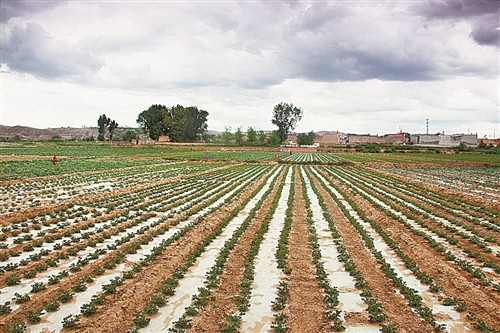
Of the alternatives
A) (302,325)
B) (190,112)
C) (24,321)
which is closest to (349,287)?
(302,325)

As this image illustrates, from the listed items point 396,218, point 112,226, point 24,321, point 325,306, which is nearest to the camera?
point 24,321

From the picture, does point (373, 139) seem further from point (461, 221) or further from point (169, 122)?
point (461, 221)

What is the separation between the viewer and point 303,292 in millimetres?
7266

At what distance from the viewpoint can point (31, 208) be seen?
15.1m

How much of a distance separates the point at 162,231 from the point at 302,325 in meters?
6.68

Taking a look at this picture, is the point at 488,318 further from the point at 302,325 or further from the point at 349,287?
the point at 302,325

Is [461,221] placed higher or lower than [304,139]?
lower

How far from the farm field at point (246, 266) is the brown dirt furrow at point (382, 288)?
0.03 m

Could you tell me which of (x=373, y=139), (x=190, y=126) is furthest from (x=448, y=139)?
(x=190, y=126)

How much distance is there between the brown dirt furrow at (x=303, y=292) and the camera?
604cm

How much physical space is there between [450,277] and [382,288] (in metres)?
1.67

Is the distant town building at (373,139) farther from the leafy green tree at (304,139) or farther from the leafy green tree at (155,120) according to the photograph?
the leafy green tree at (155,120)

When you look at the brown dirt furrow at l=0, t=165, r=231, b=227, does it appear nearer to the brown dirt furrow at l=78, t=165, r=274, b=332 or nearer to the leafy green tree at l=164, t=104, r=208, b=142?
the brown dirt furrow at l=78, t=165, r=274, b=332

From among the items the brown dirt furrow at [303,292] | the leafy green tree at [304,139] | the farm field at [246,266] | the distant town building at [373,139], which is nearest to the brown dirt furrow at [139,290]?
the farm field at [246,266]
